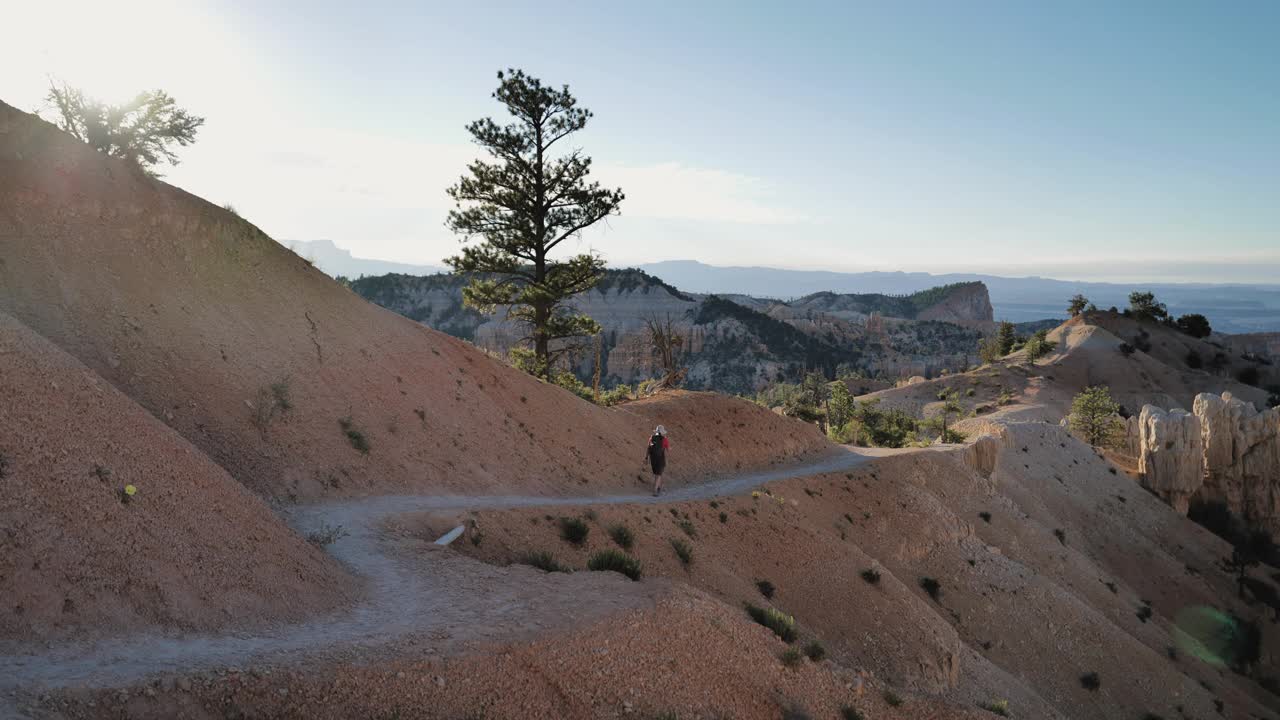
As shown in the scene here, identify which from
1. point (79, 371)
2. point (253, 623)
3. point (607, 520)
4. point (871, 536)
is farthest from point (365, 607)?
point (871, 536)

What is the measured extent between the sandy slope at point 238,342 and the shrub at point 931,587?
36.3ft

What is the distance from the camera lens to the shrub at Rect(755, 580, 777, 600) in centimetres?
1538

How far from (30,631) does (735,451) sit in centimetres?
2280

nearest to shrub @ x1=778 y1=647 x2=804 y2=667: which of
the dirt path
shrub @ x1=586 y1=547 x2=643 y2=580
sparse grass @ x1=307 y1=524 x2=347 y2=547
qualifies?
the dirt path

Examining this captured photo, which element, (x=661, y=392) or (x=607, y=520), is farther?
(x=661, y=392)

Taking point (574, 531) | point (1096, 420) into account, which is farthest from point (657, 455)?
point (1096, 420)

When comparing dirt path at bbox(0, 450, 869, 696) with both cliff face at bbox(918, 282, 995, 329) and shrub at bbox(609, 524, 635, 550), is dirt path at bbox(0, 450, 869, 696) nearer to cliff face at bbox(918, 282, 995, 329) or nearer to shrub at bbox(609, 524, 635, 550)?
shrub at bbox(609, 524, 635, 550)

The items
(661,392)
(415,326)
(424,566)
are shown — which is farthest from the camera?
(661,392)

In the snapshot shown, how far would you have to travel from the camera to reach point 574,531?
41.7ft

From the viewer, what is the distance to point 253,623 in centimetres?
682

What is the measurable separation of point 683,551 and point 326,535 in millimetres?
7193

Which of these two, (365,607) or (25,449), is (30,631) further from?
(365,607)

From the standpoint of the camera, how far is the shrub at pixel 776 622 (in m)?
10.3

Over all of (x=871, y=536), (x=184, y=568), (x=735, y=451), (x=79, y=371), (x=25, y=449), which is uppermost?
(x=79, y=371)
